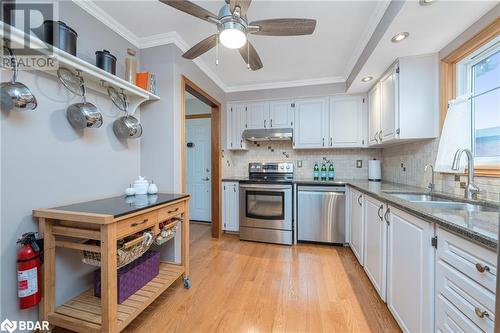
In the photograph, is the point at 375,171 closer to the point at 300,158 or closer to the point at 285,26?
the point at 300,158

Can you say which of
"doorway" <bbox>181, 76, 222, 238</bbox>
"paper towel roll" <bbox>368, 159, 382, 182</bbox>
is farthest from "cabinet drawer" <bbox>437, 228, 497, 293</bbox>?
"doorway" <bbox>181, 76, 222, 238</bbox>

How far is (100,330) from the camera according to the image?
4.07 feet

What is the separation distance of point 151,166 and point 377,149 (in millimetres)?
3336

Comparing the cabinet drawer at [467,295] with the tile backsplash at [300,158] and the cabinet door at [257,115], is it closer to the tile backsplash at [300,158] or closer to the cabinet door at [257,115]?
the tile backsplash at [300,158]

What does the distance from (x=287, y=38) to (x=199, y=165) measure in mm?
2777

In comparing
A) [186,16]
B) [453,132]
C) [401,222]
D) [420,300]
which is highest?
[186,16]

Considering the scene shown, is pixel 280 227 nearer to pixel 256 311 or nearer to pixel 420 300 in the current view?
pixel 256 311

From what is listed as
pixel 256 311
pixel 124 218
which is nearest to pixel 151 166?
pixel 124 218

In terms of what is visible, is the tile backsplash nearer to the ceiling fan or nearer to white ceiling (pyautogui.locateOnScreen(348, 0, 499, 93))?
white ceiling (pyautogui.locateOnScreen(348, 0, 499, 93))

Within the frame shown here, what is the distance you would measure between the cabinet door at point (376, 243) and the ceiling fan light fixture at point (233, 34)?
1668 mm

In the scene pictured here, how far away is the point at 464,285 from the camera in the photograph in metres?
0.88

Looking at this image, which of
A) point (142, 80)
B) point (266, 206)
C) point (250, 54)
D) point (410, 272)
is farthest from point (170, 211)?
point (410, 272)

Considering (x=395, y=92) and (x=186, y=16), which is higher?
(x=186, y=16)

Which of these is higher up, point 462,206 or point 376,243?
point 462,206
